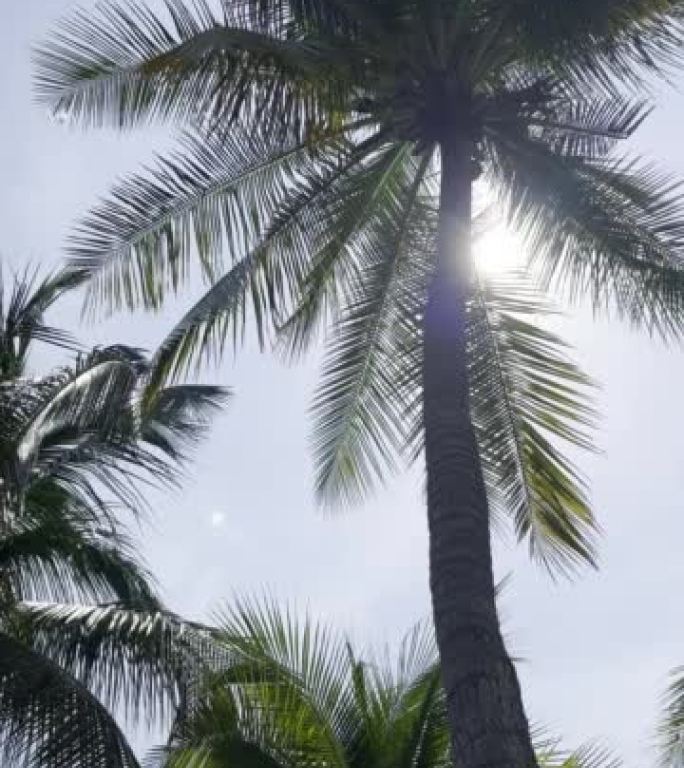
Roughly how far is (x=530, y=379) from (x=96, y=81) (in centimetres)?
467

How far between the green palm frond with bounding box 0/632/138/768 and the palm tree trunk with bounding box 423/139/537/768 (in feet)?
11.1

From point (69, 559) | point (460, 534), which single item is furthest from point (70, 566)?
point (460, 534)

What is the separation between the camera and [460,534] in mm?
10602

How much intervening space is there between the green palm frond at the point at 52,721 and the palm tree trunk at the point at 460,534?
339 cm

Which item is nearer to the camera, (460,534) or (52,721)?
(460,534)

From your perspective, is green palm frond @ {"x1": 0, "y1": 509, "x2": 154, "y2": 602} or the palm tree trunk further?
green palm frond @ {"x1": 0, "y1": 509, "x2": 154, "y2": 602}

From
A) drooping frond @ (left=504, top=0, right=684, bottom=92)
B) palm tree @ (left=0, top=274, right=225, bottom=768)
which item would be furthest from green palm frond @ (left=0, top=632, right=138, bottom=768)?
drooping frond @ (left=504, top=0, right=684, bottom=92)

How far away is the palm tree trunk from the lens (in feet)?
31.3

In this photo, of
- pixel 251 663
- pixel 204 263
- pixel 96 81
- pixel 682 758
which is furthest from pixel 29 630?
pixel 682 758

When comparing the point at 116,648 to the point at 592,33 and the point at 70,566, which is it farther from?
the point at 592,33

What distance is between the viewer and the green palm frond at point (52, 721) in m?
12.3

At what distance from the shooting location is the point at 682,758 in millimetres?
17453

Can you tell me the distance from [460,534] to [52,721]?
3.94m

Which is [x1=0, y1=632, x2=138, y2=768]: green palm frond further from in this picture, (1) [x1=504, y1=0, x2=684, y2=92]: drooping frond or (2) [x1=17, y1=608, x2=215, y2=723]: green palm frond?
(1) [x1=504, y1=0, x2=684, y2=92]: drooping frond
